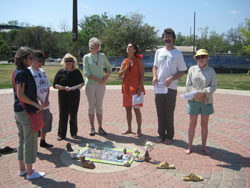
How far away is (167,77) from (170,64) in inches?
10.0

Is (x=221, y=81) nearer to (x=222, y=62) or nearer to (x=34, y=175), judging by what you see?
(x=222, y=62)

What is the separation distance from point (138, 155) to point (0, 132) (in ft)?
11.3

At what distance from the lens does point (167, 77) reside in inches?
179

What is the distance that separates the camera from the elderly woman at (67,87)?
188 inches

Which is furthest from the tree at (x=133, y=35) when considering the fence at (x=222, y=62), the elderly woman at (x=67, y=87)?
the elderly woman at (x=67, y=87)

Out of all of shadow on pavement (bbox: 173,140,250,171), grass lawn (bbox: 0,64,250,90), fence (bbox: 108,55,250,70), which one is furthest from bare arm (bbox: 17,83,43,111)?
fence (bbox: 108,55,250,70)

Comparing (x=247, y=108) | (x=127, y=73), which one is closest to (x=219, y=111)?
(x=247, y=108)

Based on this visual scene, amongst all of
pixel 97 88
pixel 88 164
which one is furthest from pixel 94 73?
pixel 88 164

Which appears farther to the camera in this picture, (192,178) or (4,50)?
(4,50)

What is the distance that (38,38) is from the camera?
69062 mm

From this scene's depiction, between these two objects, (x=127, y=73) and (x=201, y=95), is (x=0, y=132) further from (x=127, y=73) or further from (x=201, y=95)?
(x=201, y=95)

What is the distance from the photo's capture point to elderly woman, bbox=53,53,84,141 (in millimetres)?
4766

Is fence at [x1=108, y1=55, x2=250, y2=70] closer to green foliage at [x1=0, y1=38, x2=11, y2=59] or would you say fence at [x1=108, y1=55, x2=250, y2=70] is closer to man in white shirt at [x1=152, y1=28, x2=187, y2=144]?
man in white shirt at [x1=152, y1=28, x2=187, y2=144]

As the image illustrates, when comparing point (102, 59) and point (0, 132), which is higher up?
point (102, 59)
